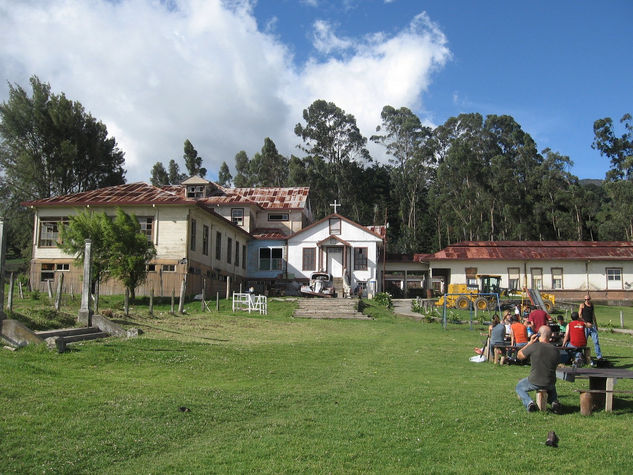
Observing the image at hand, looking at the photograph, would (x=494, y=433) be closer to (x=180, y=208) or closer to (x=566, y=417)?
(x=566, y=417)

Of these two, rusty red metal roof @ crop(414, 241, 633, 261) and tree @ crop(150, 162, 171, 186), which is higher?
tree @ crop(150, 162, 171, 186)

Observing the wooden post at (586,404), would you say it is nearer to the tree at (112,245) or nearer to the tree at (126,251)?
the tree at (126,251)

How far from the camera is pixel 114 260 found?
2859cm

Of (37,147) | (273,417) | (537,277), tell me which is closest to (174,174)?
(37,147)

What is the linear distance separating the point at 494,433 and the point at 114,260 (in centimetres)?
2407

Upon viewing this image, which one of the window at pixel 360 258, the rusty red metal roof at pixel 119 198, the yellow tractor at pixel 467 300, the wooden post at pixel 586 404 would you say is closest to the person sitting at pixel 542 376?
the wooden post at pixel 586 404

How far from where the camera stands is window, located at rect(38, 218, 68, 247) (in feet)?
119

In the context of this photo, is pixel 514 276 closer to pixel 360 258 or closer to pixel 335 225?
pixel 360 258

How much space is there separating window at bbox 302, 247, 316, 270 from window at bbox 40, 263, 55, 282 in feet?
56.0

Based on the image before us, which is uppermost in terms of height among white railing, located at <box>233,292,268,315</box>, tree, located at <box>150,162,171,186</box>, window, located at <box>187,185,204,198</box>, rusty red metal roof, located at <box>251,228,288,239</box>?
tree, located at <box>150,162,171,186</box>

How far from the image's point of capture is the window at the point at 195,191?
46844mm

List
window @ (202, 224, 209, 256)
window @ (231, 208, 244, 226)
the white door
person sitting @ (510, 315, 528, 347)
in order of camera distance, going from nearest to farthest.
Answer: person sitting @ (510, 315, 528, 347)
window @ (202, 224, 209, 256)
the white door
window @ (231, 208, 244, 226)

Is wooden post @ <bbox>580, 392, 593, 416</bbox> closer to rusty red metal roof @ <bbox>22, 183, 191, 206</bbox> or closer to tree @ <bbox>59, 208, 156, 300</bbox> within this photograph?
tree @ <bbox>59, 208, 156, 300</bbox>

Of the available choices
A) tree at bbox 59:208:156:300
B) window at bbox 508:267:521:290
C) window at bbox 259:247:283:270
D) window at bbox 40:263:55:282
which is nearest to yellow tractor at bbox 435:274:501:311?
window at bbox 508:267:521:290
